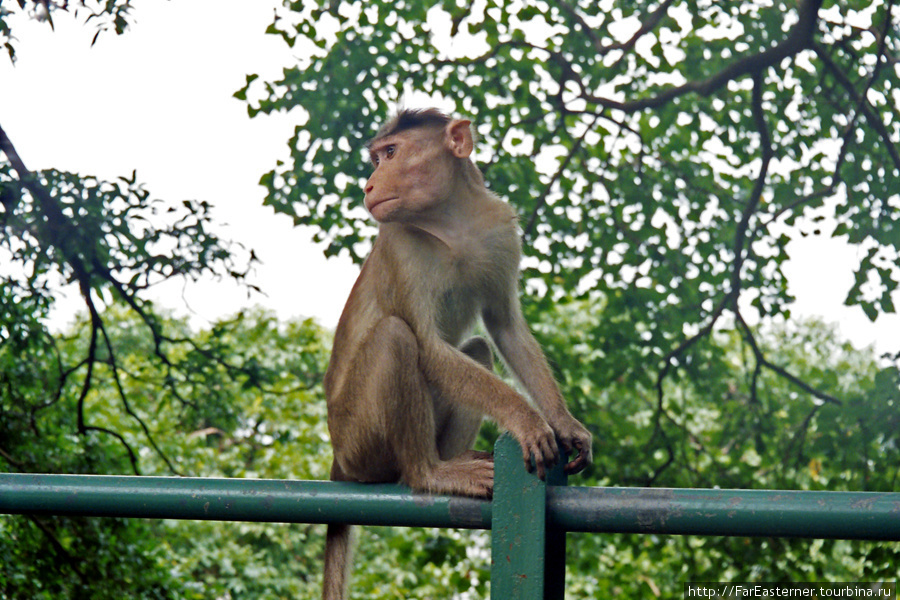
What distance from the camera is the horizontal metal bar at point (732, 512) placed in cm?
118

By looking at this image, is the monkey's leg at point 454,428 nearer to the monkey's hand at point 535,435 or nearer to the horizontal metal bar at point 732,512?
the monkey's hand at point 535,435

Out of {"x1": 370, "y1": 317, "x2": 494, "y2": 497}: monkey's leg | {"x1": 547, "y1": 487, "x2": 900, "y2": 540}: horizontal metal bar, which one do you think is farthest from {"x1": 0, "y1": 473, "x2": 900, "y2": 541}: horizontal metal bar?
{"x1": 370, "y1": 317, "x2": 494, "y2": 497}: monkey's leg

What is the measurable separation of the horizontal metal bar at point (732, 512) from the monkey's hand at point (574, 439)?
101cm

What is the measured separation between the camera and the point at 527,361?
119 inches

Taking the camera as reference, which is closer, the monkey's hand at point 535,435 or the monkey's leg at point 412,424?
the monkey's hand at point 535,435

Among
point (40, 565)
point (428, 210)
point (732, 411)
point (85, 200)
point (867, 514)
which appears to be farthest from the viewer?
point (732, 411)

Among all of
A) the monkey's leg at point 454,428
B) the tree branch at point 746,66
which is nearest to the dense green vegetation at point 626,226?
the tree branch at point 746,66

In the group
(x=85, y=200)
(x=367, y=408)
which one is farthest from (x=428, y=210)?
(x=85, y=200)

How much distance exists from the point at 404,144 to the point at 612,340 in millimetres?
3135

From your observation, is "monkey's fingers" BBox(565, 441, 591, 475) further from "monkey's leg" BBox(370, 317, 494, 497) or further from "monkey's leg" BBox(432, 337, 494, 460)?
"monkey's leg" BBox(432, 337, 494, 460)

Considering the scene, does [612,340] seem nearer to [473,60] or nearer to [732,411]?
[732,411]

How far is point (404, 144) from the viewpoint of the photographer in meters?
2.93

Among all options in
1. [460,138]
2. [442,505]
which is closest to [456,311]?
[460,138]

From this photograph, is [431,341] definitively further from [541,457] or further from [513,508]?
[513,508]
